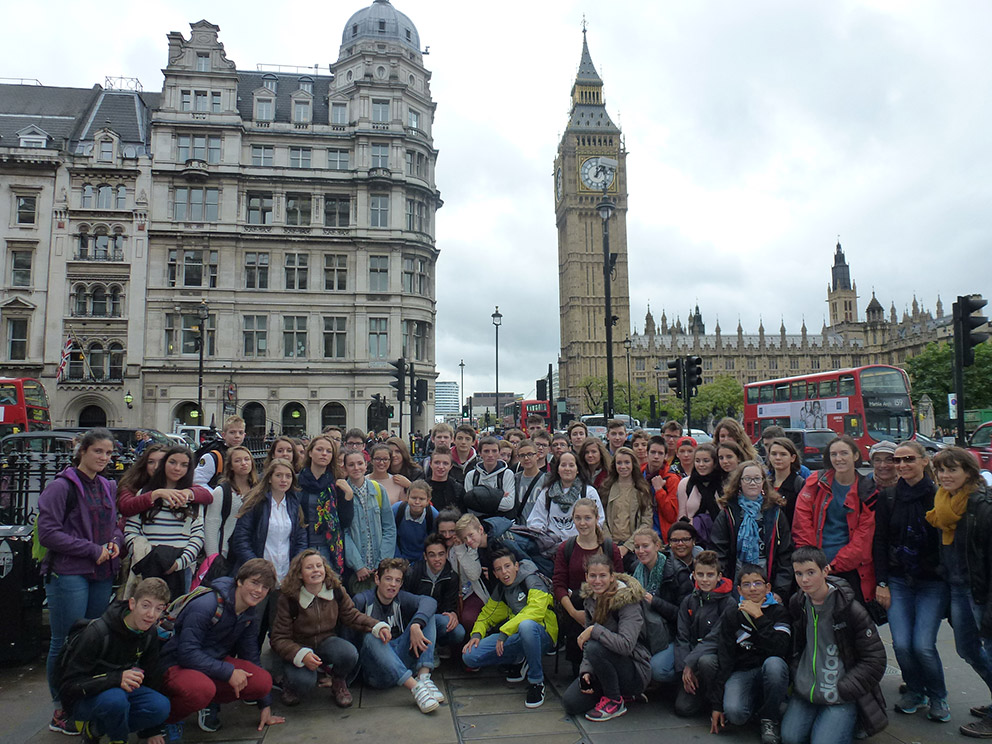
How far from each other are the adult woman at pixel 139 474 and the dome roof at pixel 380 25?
144ft

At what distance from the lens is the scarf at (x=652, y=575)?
5.83m

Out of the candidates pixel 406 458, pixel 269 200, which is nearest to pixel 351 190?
pixel 269 200

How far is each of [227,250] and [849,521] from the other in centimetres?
3950

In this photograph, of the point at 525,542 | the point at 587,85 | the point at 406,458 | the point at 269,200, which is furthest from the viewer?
the point at 587,85

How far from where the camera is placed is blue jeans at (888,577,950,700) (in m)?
4.99

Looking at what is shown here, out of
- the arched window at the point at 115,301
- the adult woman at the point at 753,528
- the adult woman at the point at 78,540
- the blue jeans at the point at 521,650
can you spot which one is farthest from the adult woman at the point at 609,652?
the arched window at the point at 115,301

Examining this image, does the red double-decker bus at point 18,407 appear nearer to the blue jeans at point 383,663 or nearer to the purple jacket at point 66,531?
the purple jacket at point 66,531

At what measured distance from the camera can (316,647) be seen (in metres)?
5.54

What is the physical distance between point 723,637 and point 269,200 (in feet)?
133

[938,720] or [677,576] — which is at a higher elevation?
[677,576]

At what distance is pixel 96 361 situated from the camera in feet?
125

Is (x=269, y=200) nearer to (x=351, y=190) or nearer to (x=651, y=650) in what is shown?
(x=351, y=190)

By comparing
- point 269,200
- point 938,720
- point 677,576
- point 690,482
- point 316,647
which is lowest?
point 938,720

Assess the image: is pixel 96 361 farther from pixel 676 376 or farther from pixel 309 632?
pixel 309 632
